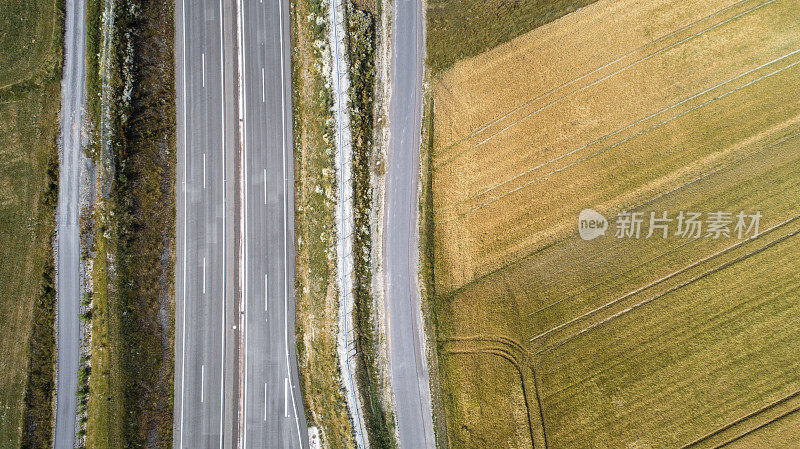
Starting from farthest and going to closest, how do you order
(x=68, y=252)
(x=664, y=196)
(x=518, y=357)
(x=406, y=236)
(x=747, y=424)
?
(x=664, y=196) → (x=747, y=424) → (x=406, y=236) → (x=518, y=357) → (x=68, y=252)

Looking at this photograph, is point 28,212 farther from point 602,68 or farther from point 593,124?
point 602,68

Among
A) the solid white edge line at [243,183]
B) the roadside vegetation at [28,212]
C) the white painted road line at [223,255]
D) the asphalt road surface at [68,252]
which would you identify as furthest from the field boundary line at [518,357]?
the roadside vegetation at [28,212]

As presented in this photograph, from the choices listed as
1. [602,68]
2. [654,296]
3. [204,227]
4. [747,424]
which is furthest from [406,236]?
[747,424]

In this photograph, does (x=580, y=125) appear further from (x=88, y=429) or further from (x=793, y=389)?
(x=88, y=429)

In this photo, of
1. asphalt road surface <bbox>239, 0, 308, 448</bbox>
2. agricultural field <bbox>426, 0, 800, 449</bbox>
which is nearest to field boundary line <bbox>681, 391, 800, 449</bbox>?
agricultural field <bbox>426, 0, 800, 449</bbox>

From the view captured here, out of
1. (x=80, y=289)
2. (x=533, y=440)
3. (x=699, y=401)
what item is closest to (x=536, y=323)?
(x=533, y=440)

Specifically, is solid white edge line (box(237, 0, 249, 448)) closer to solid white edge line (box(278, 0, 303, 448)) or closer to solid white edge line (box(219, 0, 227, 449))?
solid white edge line (box(219, 0, 227, 449))
